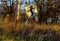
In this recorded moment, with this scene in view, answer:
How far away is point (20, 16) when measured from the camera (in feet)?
44.1

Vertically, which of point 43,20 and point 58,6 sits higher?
point 58,6

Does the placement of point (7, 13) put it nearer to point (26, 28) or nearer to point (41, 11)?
point (41, 11)

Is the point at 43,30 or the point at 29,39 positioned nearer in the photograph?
the point at 29,39

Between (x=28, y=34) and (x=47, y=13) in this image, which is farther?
(x=47, y=13)

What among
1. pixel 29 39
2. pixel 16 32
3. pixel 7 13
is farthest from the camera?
pixel 7 13

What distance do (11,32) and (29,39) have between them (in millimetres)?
1382

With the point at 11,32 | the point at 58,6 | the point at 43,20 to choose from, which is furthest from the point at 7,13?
the point at 11,32

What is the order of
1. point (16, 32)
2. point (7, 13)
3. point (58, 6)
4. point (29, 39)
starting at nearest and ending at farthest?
point (29, 39) → point (16, 32) → point (58, 6) → point (7, 13)

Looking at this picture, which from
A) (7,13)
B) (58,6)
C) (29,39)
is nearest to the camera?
(29,39)

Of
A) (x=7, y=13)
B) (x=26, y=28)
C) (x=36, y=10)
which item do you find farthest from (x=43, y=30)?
(x=7, y=13)

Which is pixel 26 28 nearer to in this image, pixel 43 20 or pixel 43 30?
pixel 43 30

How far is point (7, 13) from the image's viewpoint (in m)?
14.5

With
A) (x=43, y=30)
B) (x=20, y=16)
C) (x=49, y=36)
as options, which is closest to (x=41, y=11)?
(x=20, y=16)

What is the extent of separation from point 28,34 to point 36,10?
12.4 ft
